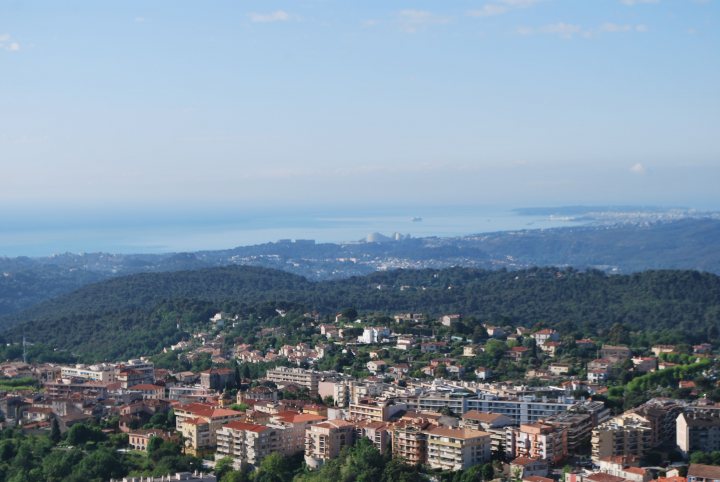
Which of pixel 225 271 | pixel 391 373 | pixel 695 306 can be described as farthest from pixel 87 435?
pixel 225 271

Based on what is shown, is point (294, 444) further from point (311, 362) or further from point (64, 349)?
point (64, 349)

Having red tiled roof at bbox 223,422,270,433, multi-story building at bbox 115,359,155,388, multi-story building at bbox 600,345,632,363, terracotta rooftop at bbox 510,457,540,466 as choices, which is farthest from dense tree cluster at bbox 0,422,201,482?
multi-story building at bbox 600,345,632,363

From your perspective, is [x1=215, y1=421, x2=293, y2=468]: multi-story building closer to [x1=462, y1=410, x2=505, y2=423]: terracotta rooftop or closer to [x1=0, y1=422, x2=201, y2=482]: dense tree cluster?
[x1=0, y1=422, x2=201, y2=482]: dense tree cluster

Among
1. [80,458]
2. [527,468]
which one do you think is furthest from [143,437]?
Answer: [527,468]

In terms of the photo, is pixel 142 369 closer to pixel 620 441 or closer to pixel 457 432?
pixel 457 432

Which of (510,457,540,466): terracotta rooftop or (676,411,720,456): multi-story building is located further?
(676,411,720,456): multi-story building

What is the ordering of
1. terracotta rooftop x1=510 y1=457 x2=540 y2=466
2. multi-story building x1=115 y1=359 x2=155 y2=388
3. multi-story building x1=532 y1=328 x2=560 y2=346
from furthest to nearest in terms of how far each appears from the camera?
1. multi-story building x1=532 y1=328 x2=560 y2=346
2. multi-story building x1=115 y1=359 x2=155 y2=388
3. terracotta rooftop x1=510 y1=457 x2=540 y2=466

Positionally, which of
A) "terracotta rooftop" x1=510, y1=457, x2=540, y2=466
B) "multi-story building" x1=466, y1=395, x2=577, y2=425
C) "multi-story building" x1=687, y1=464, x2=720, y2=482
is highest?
"multi-story building" x1=466, y1=395, x2=577, y2=425
